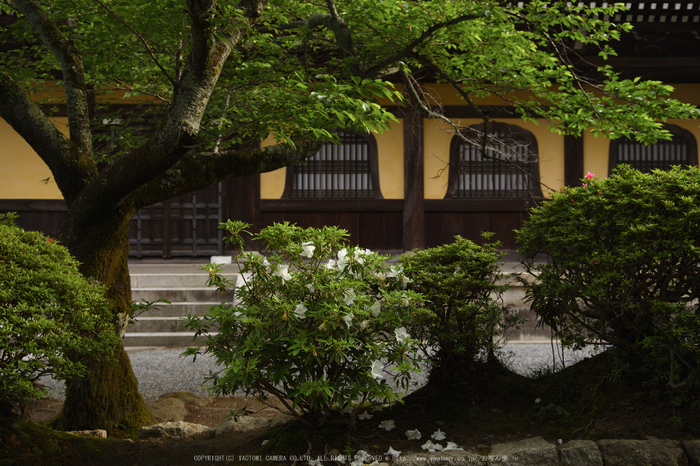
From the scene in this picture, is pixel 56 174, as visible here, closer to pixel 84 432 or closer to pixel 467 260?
pixel 84 432

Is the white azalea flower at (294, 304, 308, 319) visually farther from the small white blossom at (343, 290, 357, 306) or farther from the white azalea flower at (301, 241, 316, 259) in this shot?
the white azalea flower at (301, 241, 316, 259)

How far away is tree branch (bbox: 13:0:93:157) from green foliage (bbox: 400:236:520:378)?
2917 mm

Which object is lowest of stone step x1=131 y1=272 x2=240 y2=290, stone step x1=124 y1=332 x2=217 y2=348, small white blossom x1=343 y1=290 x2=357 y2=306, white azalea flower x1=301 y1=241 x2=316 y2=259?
stone step x1=124 y1=332 x2=217 y2=348

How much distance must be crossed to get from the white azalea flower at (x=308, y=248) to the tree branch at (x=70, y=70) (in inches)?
88.2

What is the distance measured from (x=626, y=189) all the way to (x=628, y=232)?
0.43 meters

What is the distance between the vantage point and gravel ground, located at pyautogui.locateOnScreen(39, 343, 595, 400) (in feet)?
20.8

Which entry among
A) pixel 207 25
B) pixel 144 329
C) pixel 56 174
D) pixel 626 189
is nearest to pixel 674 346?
pixel 626 189

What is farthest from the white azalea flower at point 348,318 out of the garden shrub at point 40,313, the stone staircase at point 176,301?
the stone staircase at point 176,301

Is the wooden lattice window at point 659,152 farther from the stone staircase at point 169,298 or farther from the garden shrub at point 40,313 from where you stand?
the garden shrub at point 40,313

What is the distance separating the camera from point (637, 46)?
975 centimetres

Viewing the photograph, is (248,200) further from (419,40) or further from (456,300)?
(456,300)

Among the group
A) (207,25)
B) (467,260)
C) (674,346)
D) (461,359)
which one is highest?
(207,25)

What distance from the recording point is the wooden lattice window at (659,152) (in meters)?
10.6

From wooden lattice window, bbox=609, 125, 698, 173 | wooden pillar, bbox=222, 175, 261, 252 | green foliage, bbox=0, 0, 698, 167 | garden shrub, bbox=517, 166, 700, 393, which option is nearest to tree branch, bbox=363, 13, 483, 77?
green foliage, bbox=0, 0, 698, 167
